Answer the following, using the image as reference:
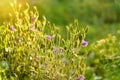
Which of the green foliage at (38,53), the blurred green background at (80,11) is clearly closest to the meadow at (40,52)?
the green foliage at (38,53)

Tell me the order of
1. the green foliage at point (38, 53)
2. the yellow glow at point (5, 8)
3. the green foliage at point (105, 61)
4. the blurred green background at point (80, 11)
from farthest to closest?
the blurred green background at point (80, 11), the yellow glow at point (5, 8), the green foliage at point (105, 61), the green foliage at point (38, 53)

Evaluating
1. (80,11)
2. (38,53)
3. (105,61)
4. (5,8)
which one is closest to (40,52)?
(38,53)

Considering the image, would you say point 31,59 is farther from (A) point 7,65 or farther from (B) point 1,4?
(B) point 1,4

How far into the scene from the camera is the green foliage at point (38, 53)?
3.99 m

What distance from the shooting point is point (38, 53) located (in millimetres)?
4109

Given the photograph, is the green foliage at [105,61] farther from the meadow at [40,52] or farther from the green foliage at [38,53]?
the green foliage at [38,53]

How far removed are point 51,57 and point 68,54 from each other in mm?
178

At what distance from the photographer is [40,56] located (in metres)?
4.05

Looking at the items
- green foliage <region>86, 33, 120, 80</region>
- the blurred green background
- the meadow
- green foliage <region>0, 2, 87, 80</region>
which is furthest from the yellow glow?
green foliage <region>0, 2, 87, 80</region>

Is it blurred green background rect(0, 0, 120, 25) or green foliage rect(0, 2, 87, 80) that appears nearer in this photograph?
green foliage rect(0, 2, 87, 80)

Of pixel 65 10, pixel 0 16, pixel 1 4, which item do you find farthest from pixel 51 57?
pixel 65 10

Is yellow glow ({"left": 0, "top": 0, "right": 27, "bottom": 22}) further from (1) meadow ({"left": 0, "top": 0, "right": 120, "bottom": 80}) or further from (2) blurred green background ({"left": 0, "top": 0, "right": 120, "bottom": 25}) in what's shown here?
(1) meadow ({"left": 0, "top": 0, "right": 120, "bottom": 80})

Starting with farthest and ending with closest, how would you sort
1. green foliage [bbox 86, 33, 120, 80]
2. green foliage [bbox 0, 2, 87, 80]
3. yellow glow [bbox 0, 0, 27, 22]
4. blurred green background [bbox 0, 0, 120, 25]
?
blurred green background [bbox 0, 0, 120, 25]
yellow glow [bbox 0, 0, 27, 22]
green foliage [bbox 86, 33, 120, 80]
green foliage [bbox 0, 2, 87, 80]

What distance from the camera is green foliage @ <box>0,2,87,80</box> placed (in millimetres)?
3992
